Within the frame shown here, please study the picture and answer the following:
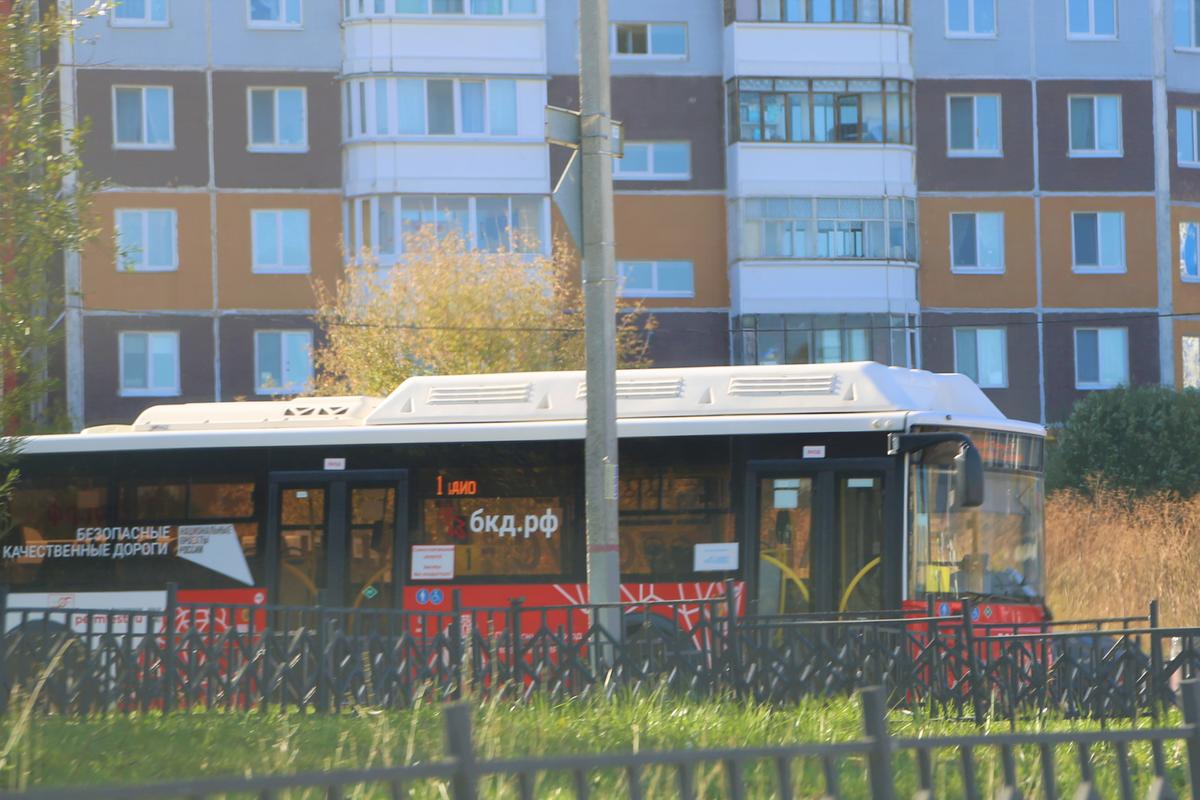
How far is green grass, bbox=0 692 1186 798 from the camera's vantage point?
807cm

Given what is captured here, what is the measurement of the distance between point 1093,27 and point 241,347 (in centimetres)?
2116

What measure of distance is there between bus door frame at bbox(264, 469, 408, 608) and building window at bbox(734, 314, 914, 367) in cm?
2233

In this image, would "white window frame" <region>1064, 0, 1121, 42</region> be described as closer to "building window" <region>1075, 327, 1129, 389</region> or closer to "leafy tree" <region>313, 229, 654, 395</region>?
"building window" <region>1075, 327, 1129, 389</region>

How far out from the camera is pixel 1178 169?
41125 millimetres

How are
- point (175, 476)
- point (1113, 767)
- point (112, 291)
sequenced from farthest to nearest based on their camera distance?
1. point (112, 291)
2. point (175, 476)
3. point (1113, 767)

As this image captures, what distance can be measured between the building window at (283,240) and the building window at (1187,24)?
21.2 meters

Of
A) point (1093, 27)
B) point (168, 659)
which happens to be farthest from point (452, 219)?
point (168, 659)

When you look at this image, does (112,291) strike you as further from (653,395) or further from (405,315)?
(653,395)

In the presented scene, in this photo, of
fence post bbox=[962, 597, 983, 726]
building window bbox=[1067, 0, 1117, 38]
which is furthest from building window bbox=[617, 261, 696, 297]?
fence post bbox=[962, 597, 983, 726]

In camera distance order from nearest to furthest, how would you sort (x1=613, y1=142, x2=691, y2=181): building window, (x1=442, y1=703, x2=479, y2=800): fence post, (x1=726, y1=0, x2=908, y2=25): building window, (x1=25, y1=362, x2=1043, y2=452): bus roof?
(x1=442, y1=703, x2=479, y2=800): fence post → (x1=25, y1=362, x2=1043, y2=452): bus roof → (x1=726, y1=0, x2=908, y2=25): building window → (x1=613, y1=142, x2=691, y2=181): building window

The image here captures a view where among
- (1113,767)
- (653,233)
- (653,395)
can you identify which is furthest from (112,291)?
(1113,767)

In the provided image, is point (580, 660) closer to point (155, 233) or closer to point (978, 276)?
point (155, 233)

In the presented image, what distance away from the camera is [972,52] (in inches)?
1587

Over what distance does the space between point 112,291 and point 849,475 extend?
2537 centimetres
